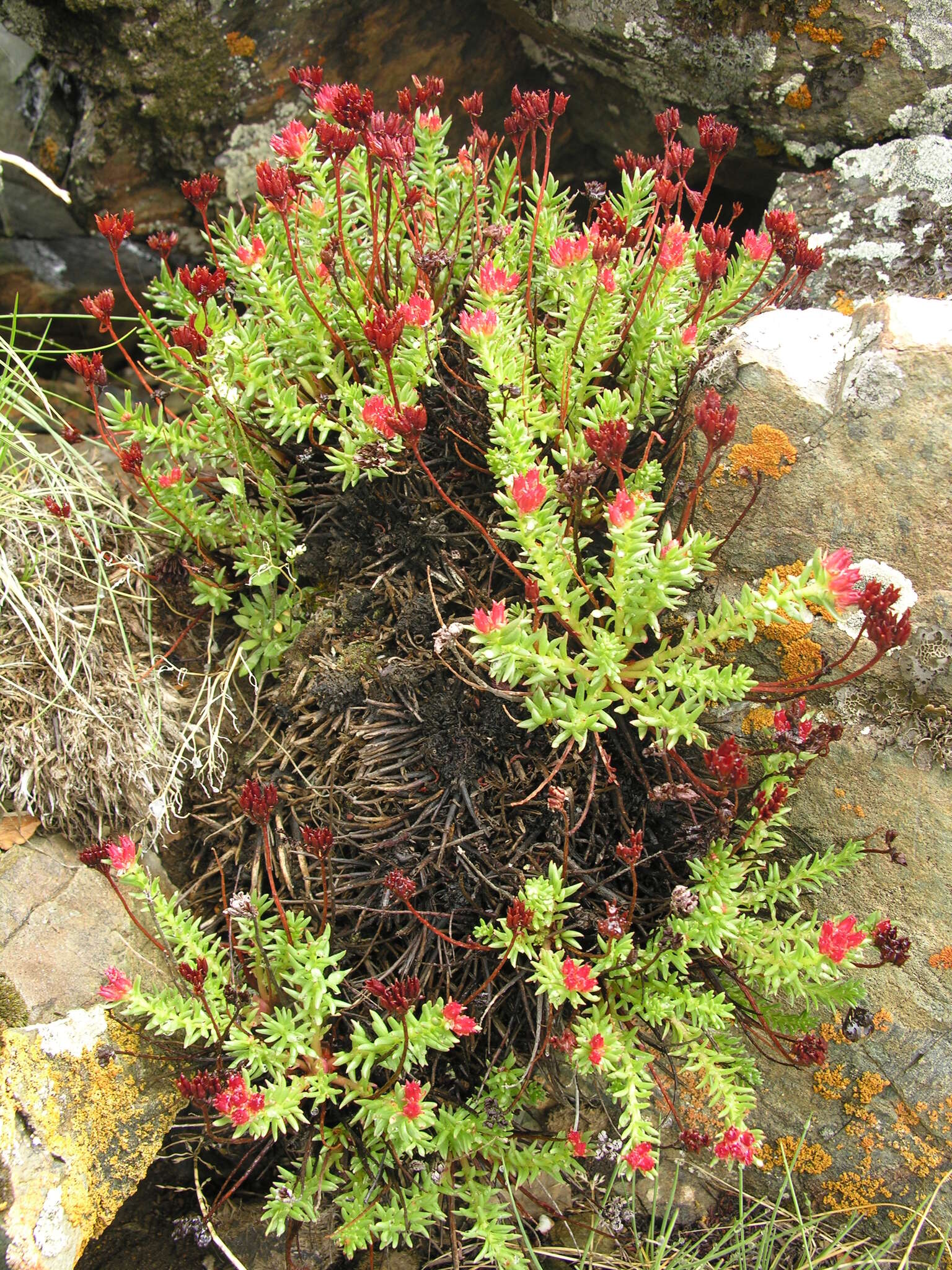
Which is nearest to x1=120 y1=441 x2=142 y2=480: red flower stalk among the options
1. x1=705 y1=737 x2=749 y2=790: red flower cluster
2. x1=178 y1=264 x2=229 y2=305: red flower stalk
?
x1=178 y1=264 x2=229 y2=305: red flower stalk

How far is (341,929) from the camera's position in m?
2.93

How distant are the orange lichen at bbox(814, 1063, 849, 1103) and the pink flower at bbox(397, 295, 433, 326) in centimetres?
265

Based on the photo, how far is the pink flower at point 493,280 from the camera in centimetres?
292

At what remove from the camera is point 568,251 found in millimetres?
2871

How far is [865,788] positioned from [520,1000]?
1.26 metres

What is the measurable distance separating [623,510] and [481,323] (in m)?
0.79

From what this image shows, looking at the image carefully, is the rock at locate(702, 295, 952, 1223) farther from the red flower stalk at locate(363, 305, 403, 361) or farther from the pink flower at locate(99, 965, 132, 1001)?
the pink flower at locate(99, 965, 132, 1001)

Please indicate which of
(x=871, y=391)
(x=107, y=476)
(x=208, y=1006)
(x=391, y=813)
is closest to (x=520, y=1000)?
(x=391, y=813)

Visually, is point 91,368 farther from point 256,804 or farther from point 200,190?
point 256,804

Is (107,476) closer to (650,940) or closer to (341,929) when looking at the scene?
(341,929)

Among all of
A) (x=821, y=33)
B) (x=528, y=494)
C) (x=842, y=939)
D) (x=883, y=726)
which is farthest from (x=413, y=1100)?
(x=821, y=33)

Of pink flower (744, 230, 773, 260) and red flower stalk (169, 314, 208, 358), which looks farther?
pink flower (744, 230, 773, 260)

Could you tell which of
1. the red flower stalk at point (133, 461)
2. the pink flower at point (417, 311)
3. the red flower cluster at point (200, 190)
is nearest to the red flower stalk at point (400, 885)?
the red flower stalk at point (133, 461)

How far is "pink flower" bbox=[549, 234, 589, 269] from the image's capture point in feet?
9.41
